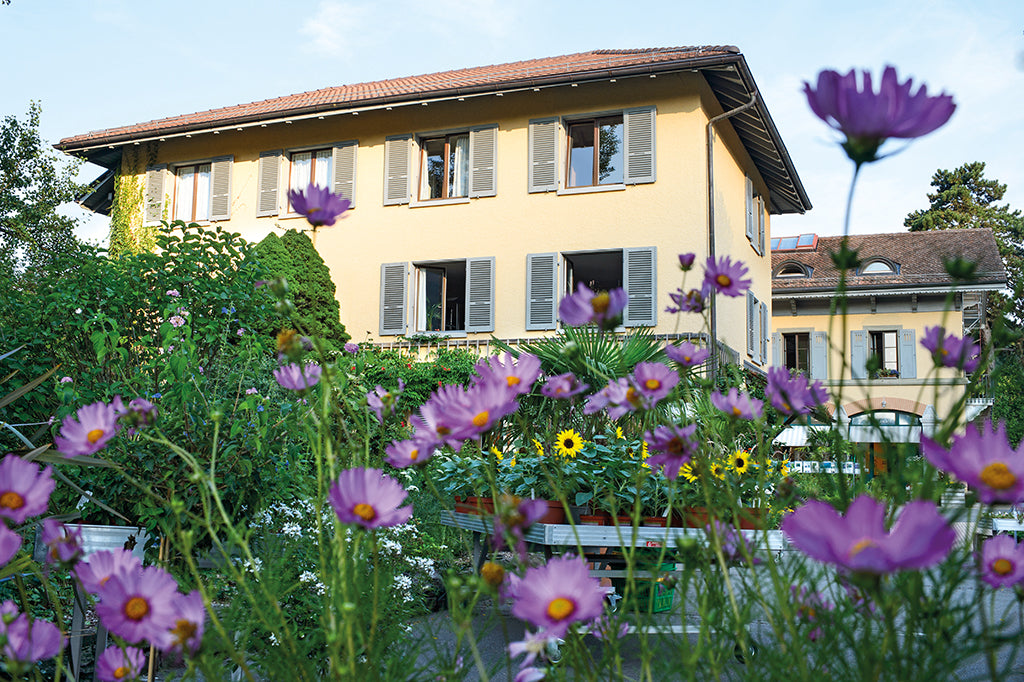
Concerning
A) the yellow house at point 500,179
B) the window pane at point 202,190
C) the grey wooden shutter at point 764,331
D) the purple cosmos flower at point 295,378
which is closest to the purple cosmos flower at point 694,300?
the purple cosmos flower at point 295,378

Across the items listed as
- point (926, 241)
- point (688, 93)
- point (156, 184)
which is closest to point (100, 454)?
point (688, 93)

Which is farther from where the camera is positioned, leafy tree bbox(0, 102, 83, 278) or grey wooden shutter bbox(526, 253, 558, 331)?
leafy tree bbox(0, 102, 83, 278)

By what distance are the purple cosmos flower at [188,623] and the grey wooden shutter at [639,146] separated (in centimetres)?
1085

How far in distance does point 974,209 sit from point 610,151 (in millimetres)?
24982

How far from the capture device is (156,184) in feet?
44.5

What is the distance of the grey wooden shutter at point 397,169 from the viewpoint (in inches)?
484

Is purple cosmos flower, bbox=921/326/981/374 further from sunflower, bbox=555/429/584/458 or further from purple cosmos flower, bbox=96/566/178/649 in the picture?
sunflower, bbox=555/429/584/458

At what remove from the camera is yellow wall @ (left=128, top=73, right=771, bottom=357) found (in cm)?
1106

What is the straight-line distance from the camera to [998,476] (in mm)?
664

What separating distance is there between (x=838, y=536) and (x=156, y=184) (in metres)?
14.6

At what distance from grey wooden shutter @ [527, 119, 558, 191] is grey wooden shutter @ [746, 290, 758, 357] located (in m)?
4.12

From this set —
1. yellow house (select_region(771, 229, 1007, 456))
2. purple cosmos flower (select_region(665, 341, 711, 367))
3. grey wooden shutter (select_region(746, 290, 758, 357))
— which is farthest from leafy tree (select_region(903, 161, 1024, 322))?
purple cosmos flower (select_region(665, 341, 711, 367))

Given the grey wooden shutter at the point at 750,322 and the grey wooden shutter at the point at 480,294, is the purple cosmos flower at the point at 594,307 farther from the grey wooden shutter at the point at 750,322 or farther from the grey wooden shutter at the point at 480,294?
the grey wooden shutter at the point at 750,322

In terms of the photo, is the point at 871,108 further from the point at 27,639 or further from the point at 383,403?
the point at 27,639
